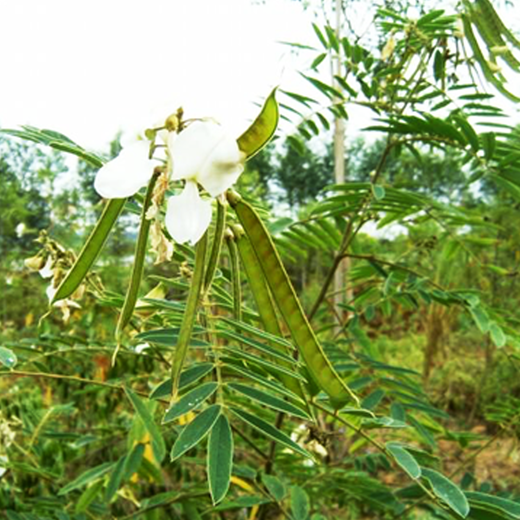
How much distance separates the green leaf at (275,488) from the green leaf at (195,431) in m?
0.36

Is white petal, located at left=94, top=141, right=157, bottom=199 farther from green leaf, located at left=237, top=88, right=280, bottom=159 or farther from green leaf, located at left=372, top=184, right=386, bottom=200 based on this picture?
green leaf, located at left=372, top=184, right=386, bottom=200

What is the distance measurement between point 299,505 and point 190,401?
1.16ft

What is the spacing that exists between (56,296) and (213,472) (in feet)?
0.40

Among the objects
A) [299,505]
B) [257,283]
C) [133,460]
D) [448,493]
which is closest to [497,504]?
[448,493]

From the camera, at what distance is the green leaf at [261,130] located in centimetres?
25

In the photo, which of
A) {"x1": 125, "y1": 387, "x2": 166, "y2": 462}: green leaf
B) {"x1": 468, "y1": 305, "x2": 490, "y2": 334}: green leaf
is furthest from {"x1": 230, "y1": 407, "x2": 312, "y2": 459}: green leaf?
{"x1": 468, "y1": 305, "x2": 490, "y2": 334}: green leaf

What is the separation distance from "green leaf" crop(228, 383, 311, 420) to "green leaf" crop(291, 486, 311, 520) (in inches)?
12.1

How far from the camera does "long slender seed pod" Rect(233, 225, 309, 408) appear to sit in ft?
1.17

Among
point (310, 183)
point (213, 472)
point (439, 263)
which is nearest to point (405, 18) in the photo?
point (213, 472)

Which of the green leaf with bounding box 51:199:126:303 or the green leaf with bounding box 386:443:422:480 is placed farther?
the green leaf with bounding box 386:443:422:480

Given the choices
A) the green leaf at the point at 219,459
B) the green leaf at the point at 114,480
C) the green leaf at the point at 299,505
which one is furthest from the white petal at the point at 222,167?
the green leaf at the point at 114,480

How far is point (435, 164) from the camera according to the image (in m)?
6.12

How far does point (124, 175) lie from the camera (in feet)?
0.89

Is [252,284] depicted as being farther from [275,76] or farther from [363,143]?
[363,143]
